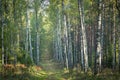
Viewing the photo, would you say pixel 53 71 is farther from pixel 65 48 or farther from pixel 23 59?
pixel 23 59

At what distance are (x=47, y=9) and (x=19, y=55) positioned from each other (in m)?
14.5

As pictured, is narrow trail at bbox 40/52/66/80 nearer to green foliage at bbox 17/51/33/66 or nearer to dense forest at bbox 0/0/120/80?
dense forest at bbox 0/0/120/80

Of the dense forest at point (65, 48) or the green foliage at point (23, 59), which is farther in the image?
the green foliage at point (23, 59)

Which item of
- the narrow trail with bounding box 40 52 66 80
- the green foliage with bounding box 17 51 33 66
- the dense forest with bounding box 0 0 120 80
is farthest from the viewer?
the green foliage with bounding box 17 51 33 66

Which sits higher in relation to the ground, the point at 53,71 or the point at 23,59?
the point at 23,59

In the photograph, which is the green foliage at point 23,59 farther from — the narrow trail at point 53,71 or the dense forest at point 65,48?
the narrow trail at point 53,71

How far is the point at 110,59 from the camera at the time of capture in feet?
92.0

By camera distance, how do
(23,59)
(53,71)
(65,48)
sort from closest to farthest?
(23,59) → (65,48) → (53,71)

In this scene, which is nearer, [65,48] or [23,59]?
[23,59]

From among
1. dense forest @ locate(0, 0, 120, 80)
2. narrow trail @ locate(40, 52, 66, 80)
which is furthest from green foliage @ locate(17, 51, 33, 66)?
narrow trail @ locate(40, 52, 66, 80)

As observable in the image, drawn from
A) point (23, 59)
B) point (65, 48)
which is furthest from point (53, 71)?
point (23, 59)

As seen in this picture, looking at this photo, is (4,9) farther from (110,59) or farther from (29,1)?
(110,59)

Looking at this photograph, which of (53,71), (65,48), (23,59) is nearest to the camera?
(23,59)

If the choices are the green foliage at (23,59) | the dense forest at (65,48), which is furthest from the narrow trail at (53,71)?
the green foliage at (23,59)
